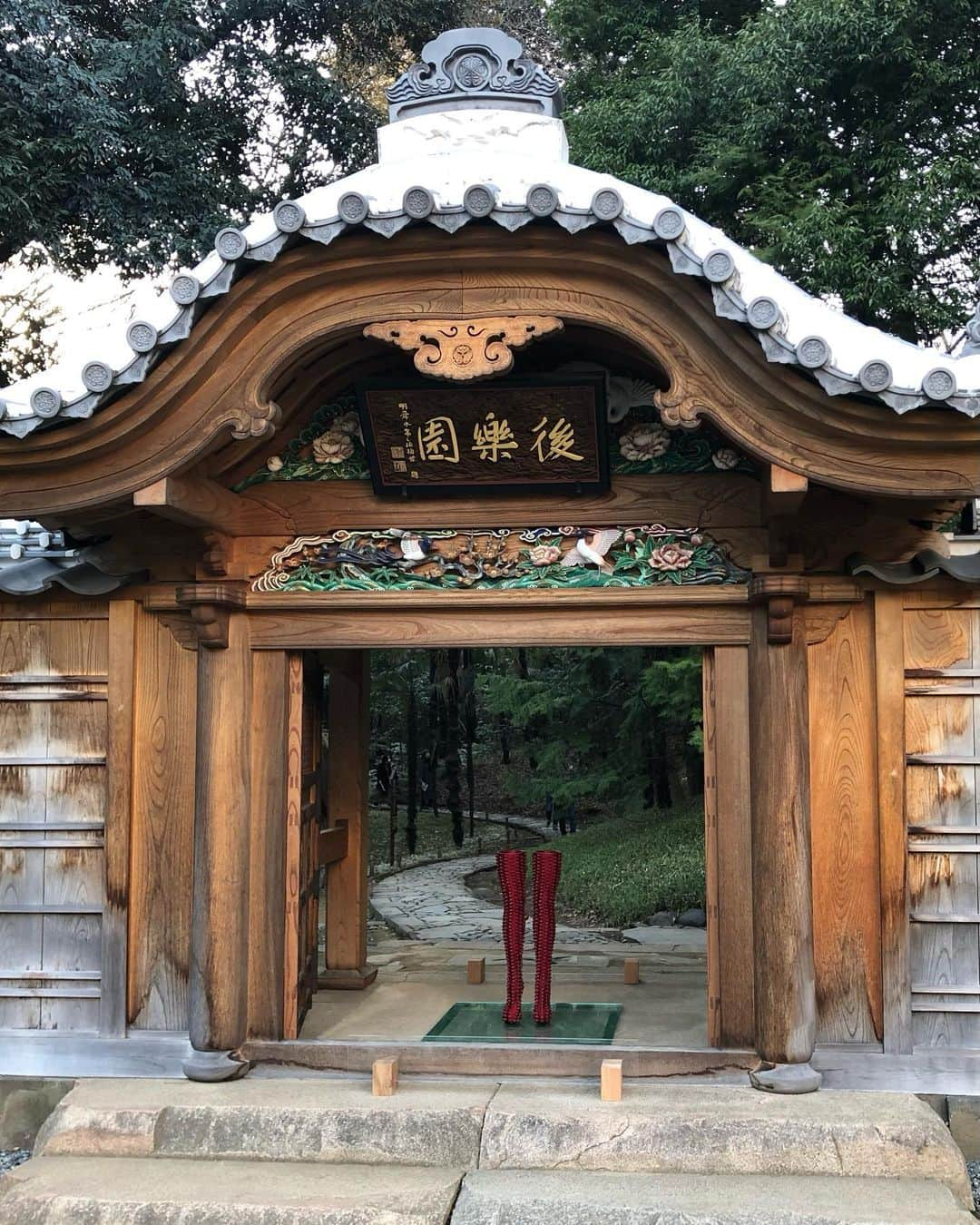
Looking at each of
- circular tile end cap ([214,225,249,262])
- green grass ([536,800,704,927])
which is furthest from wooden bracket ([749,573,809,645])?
green grass ([536,800,704,927])

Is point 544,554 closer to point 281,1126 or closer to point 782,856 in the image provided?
point 782,856

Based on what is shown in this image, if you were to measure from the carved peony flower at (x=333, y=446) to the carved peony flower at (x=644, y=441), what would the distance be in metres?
1.39

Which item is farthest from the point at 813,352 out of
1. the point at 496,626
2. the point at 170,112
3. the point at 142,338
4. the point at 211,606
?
the point at 170,112

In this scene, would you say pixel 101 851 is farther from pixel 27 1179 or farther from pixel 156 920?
pixel 27 1179

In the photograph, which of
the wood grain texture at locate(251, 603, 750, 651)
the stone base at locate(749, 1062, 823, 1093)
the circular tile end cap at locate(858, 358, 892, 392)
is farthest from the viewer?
the wood grain texture at locate(251, 603, 750, 651)

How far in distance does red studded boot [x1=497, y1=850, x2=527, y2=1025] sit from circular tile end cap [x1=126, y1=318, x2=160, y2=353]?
3355mm

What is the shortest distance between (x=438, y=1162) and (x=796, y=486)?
326 centimetres

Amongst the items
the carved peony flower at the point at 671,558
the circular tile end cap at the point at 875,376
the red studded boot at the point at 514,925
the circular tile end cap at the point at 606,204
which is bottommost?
the red studded boot at the point at 514,925

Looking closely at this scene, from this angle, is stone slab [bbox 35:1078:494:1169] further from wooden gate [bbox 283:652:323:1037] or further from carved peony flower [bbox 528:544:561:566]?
carved peony flower [bbox 528:544:561:566]

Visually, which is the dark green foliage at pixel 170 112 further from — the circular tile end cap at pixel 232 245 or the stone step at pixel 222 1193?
the stone step at pixel 222 1193

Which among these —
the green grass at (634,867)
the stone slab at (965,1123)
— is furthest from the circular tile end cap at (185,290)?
the green grass at (634,867)

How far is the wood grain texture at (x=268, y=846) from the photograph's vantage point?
19.6 ft

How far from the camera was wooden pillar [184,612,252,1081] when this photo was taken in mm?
5742

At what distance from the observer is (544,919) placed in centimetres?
675
